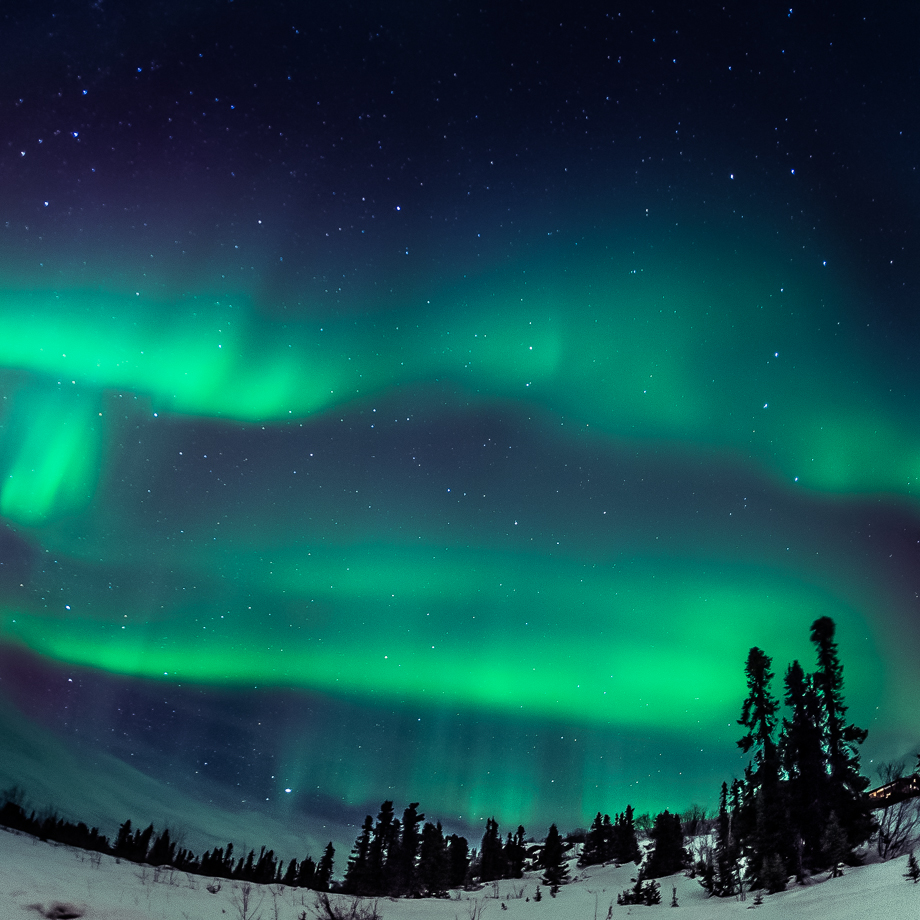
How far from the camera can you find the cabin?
65.1 ft

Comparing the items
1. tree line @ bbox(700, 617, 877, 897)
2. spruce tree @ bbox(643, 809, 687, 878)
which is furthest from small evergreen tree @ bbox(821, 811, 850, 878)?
spruce tree @ bbox(643, 809, 687, 878)

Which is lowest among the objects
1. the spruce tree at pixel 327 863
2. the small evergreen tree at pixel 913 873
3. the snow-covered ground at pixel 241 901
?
the spruce tree at pixel 327 863

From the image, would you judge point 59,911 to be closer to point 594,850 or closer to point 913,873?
point 913,873

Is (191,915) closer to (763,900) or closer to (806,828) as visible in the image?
(763,900)

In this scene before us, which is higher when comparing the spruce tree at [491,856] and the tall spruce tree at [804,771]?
the tall spruce tree at [804,771]

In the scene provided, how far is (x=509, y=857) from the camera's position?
64438mm

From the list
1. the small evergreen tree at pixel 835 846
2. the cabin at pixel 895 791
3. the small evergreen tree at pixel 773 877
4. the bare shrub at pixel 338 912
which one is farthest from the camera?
the cabin at pixel 895 791

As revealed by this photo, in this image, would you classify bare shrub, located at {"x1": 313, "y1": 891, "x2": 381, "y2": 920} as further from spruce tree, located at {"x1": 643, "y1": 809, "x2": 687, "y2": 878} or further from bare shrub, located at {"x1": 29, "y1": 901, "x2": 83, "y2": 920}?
spruce tree, located at {"x1": 643, "y1": 809, "x2": 687, "y2": 878}

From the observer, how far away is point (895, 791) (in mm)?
23875

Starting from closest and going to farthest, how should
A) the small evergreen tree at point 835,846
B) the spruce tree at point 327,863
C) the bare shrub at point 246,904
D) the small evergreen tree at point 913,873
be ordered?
the small evergreen tree at point 913,873 < the bare shrub at point 246,904 < the small evergreen tree at point 835,846 < the spruce tree at point 327,863

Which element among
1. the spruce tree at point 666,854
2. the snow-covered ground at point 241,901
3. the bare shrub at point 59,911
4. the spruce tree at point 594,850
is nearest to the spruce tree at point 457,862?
the spruce tree at point 594,850

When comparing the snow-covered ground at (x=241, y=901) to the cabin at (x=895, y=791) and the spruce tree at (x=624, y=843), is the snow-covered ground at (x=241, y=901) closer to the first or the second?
the cabin at (x=895, y=791)

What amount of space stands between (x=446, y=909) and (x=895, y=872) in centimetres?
2058

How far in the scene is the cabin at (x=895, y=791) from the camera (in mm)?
19852
